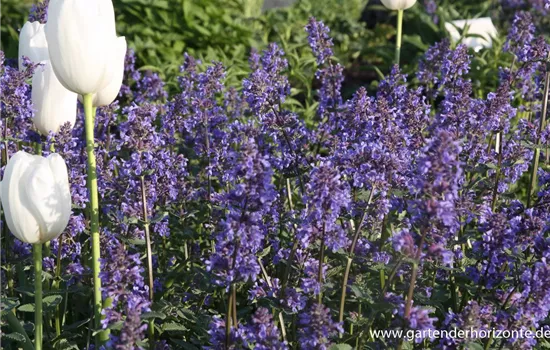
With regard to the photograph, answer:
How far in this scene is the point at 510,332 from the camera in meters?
2.41

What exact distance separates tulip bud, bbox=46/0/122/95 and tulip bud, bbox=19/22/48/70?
0.87 meters

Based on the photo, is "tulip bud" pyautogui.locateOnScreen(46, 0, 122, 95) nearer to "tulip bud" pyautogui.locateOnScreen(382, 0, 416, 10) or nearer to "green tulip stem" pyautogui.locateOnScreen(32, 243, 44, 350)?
"green tulip stem" pyautogui.locateOnScreen(32, 243, 44, 350)

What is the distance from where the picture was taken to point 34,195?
7.77ft

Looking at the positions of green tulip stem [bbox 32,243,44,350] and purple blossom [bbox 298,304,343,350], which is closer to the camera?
purple blossom [bbox 298,304,343,350]

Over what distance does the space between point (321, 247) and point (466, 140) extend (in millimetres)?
1178

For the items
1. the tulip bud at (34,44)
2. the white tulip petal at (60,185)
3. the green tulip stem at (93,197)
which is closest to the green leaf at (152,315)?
the green tulip stem at (93,197)

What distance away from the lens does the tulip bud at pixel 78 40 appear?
92.8 inches

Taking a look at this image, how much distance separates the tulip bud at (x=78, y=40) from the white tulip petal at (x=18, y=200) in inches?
10.9

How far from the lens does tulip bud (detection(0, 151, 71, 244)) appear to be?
93.4 inches

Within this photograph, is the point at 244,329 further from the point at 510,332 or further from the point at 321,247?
the point at 510,332

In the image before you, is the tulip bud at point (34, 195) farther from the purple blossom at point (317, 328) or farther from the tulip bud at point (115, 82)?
the purple blossom at point (317, 328)

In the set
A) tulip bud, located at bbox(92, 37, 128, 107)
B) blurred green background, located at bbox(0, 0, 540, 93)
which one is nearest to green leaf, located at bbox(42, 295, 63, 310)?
tulip bud, located at bbox(92, 37, 128, 107)

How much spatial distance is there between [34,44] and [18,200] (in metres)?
1.06

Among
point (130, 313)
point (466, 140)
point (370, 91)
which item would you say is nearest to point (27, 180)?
point (130, 313)
